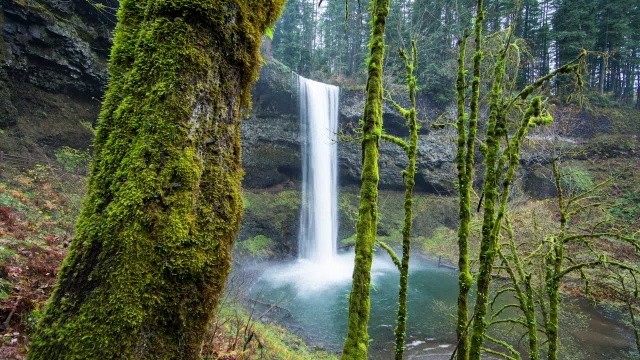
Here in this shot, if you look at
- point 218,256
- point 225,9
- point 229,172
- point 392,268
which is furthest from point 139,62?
point 392,268

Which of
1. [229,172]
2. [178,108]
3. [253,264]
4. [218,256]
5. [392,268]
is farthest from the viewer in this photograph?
[392,268]

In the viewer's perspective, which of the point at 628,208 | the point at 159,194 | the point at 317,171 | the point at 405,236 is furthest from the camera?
the point at 317,171

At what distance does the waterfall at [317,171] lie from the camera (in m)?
21.5

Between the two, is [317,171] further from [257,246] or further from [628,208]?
[628,208]

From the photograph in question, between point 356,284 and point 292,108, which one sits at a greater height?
point 292,108

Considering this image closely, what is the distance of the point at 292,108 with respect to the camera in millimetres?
21812

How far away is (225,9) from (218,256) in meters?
1.19

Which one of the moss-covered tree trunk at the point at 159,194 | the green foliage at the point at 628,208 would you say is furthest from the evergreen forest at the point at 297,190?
the green foliage at the point at 628,208

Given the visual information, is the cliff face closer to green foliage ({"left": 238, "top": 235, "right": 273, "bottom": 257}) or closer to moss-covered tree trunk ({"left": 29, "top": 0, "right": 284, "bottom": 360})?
green foliage ({"left": 238, "top": 235, "right": 273, "bottom": 257})

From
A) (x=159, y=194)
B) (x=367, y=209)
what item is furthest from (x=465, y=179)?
(x=159, y=194)

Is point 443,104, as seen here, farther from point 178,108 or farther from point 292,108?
point 178,108

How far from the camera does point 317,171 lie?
2269cm

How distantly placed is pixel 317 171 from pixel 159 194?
21.4 m

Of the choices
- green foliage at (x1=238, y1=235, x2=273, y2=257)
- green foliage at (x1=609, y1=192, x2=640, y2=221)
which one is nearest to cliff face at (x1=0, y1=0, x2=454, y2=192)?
green foliage at (x1=238, y1=235, x2=273, y2=257)
